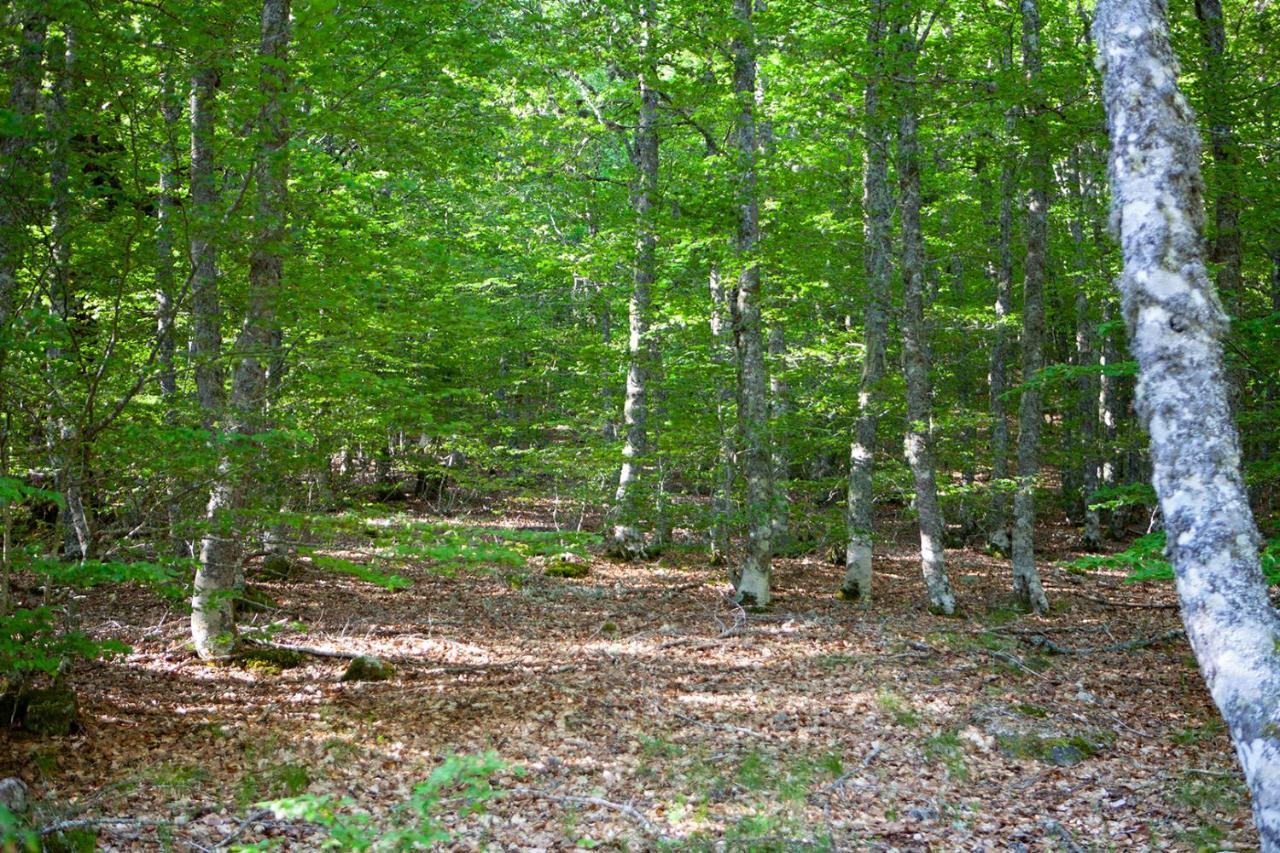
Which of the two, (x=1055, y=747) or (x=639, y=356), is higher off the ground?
(x=639, y=356)

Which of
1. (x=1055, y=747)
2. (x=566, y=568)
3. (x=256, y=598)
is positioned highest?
(x=256, y=598)

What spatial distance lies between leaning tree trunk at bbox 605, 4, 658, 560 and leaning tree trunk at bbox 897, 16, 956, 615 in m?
4.30

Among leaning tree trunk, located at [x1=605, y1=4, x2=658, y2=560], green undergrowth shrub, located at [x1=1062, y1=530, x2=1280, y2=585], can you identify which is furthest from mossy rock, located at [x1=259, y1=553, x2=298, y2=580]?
green undergrowth shrub, located at [x1=1062, y1=530, x2=1280, y2=585]

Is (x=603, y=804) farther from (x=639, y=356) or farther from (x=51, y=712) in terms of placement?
(x=639, y=356)

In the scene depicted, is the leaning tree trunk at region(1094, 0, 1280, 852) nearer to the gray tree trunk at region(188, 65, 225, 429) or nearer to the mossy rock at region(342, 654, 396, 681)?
the gray tree trunk at region(188, 65, 225, 429)

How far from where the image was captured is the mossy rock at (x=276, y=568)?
41.8ft

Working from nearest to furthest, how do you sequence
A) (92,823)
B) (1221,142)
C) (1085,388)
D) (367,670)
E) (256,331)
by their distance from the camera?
(92,823), (256,331), (367,670), (1221,142), (1085,388)

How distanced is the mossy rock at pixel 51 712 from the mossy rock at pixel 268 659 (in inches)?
82.0

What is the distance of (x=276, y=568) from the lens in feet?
42.2

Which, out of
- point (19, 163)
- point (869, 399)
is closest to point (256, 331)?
point (19, 163)

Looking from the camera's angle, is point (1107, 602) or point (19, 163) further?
point (1107, 602)

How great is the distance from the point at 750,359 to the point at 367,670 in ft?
22.2

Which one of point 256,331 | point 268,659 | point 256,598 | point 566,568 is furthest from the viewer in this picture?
point 566,568

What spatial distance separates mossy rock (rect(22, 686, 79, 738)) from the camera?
6078mm
